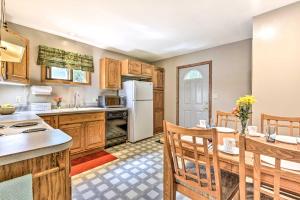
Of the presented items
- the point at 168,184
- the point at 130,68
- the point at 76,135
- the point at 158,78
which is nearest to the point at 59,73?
the point at 76,135

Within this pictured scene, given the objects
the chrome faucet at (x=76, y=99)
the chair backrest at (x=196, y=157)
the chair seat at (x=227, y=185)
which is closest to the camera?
the chair backrest at (x=196, y=157)

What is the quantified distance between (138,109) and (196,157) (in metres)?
2.80

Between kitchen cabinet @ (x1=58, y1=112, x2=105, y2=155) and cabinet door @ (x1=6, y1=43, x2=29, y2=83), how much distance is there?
0.80 meters

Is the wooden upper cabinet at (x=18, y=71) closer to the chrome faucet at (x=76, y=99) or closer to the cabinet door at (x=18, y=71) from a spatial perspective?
the cabinet door at (x=18, y=71)

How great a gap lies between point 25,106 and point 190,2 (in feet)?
10.8

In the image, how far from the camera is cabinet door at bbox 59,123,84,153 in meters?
2.73

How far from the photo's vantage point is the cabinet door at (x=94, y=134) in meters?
2.99

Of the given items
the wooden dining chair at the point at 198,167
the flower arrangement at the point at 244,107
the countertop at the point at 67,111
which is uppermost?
the flower arrangement at the point at 244,107

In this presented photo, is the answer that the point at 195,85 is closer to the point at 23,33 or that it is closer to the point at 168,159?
the point at 168,159

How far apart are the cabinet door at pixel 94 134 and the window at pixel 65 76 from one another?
1.11 metres

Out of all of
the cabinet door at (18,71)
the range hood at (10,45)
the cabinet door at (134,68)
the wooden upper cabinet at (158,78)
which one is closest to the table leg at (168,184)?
the range hood at (10,45)

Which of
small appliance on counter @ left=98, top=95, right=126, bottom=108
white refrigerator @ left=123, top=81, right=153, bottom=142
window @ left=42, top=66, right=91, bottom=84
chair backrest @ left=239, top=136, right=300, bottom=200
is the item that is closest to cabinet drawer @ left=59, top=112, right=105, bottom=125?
small appliance on counter @ left=98, top=95, right=126, bottom=108

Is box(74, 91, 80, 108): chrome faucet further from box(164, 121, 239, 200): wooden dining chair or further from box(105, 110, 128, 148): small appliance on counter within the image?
box(164, 121, 239, 200): wooden dining chair

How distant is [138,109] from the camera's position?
12.6 feet
